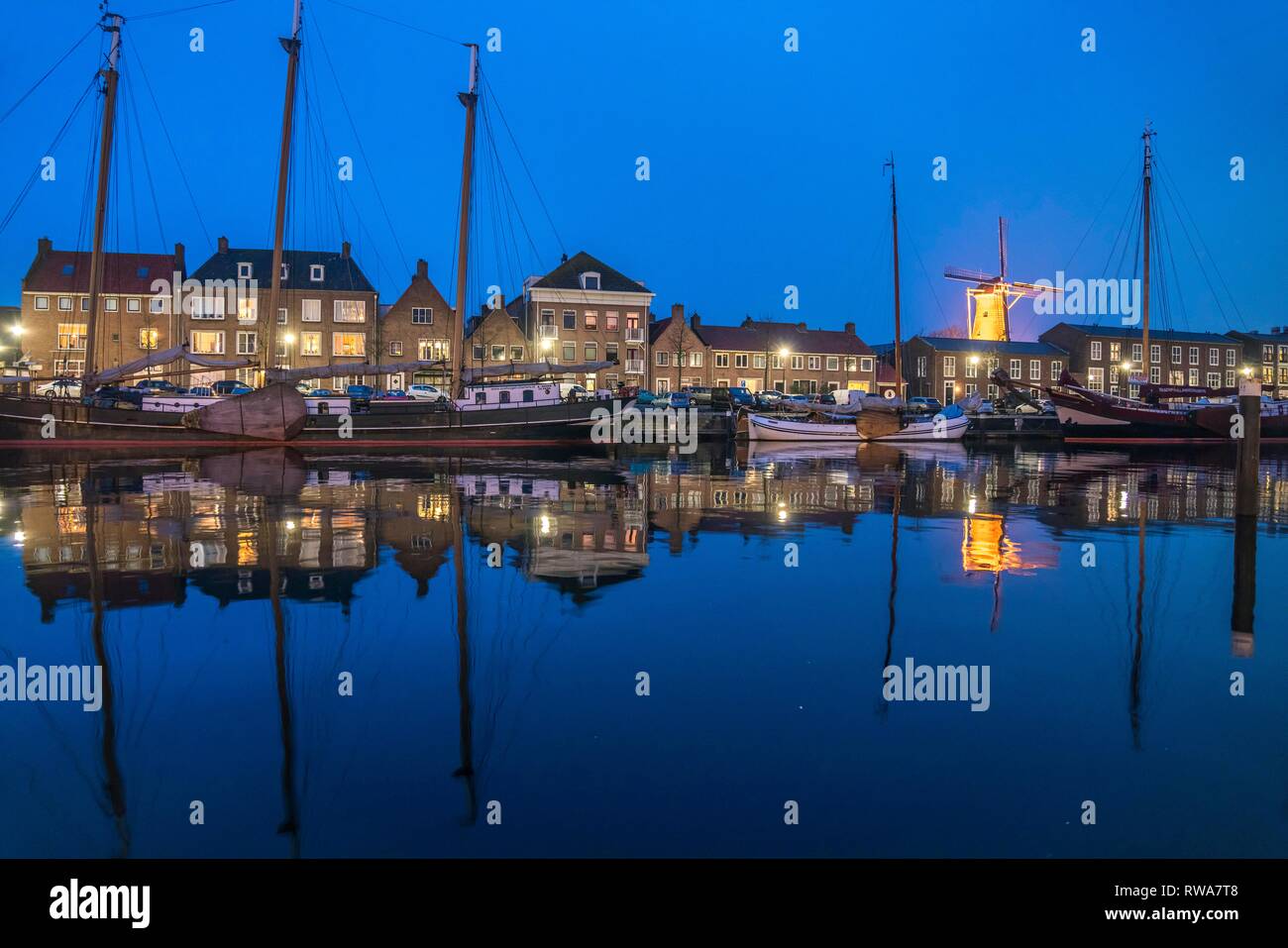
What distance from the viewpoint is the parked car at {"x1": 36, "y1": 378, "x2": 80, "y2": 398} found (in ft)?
132

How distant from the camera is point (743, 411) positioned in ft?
185

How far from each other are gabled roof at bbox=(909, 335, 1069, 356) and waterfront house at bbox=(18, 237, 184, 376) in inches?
2821

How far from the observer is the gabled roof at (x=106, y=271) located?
68625 millimetres

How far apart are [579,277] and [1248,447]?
224ft

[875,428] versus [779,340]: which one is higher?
[779,340]

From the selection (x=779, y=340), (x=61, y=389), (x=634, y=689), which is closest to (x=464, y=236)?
(x=61, y=389)

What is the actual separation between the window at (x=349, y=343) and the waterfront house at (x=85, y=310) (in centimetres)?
1118

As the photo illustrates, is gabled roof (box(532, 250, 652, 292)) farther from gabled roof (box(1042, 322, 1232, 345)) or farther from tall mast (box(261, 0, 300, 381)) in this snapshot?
gabled roof (box(1042, 322, 1232, 345))

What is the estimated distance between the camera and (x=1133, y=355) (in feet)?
346

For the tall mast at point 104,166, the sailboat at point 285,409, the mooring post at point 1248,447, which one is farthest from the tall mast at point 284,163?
the mooring post at point 1248,447

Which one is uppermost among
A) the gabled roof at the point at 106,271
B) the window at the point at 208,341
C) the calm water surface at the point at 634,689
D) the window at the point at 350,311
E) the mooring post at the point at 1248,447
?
the gabled roof at the point at 106,271

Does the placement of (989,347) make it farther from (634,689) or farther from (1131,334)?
(634,689)

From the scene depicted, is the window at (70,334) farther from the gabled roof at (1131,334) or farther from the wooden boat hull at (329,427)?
the gabled roof at (1131,334)
